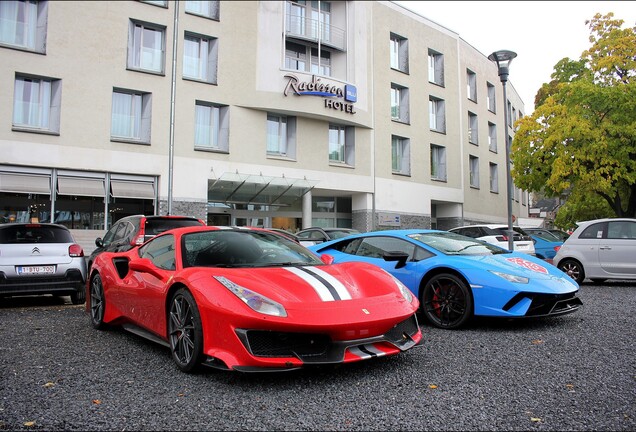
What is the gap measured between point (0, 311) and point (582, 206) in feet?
93.8

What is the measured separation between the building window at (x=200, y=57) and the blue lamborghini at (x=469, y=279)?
15.5 meters

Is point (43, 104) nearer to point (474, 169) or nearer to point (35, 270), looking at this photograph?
point (35, 270)

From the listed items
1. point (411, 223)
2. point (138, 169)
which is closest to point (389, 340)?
point (138, 169)

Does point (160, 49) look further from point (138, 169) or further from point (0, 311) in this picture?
point (0, 311)

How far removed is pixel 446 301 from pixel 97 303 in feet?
13.6

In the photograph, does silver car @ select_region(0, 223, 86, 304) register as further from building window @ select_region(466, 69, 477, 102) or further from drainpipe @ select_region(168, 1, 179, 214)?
building window @ select_region(466, 69, 477, 102)

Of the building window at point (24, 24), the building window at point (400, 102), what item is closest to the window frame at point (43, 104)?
the building window at point (24, 24)

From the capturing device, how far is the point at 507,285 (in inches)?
217

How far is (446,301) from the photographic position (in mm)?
5902

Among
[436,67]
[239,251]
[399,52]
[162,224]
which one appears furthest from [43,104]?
[436,67]

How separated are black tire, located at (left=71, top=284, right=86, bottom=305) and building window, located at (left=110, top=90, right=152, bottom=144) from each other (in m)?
11.1

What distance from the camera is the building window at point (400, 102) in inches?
1054

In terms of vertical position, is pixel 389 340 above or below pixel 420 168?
below

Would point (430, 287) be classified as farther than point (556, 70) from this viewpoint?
No
